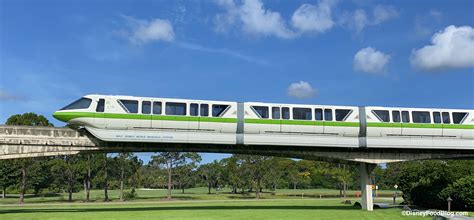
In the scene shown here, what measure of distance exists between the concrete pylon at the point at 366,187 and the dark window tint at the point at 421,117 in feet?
18.0

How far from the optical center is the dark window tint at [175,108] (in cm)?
3284

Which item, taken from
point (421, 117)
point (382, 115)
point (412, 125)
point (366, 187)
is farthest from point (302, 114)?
point (421, 117)

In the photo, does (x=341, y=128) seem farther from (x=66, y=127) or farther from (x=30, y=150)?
(x=30, y=150)

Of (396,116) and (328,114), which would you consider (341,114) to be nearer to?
(328,114)

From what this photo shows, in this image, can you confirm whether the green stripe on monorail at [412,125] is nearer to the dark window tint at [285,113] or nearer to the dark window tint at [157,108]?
the dark window tint at [285,113]

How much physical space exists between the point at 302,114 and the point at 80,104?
55.0ft

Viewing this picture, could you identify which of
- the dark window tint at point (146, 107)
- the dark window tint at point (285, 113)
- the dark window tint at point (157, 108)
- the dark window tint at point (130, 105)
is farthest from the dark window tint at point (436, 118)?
the dark window tint at point (130, 105)

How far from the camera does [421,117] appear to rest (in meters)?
36.3

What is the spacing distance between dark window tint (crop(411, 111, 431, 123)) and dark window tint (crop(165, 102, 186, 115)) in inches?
731

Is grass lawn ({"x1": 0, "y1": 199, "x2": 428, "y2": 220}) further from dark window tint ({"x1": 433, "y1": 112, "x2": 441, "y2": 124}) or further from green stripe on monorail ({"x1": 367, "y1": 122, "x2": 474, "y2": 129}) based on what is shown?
dark window tint ({"x1": 433, "y1": 112, "x2": 441, "y2": 124})

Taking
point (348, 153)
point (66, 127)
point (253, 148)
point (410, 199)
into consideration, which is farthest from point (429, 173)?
point (66, 127)

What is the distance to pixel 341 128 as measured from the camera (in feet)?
115

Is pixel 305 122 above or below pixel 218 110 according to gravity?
below

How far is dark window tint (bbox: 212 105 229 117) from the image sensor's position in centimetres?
3357
